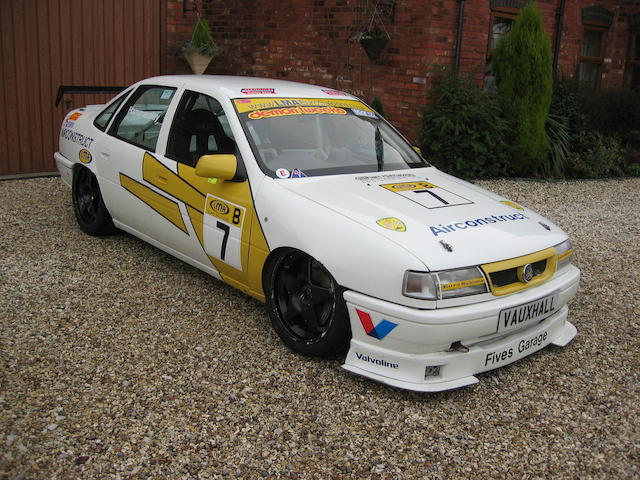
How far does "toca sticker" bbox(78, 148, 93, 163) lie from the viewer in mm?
5824

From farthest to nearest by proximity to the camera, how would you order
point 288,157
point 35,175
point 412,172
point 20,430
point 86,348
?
point 35,175
point 412,172
point 288,157
point 86,348
point 20,430

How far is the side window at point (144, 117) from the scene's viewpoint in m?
5.13

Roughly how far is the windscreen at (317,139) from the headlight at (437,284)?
1219mm

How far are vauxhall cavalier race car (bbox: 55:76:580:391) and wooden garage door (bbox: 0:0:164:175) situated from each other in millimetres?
3923

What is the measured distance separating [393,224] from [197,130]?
6.10 feet

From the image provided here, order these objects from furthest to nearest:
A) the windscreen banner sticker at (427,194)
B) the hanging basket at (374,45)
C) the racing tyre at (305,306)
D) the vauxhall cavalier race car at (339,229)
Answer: the hanging basket at (374,45) < the windscreen banner sticker at (427,194) < the racing tyre at (305,306) < the vauxhall cavalier race car at (339,229)

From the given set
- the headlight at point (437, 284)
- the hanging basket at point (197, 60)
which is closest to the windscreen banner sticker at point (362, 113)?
the headlight at point (437, 284)

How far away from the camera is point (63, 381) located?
358 cm

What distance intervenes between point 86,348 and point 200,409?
39.4 inches

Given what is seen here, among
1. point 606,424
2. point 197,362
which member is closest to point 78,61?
point 197,362

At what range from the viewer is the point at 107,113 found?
5871 mm

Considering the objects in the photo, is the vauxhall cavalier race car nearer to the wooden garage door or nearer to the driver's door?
the driver's door

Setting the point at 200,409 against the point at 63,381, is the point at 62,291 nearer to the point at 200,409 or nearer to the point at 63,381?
the point at 63,381

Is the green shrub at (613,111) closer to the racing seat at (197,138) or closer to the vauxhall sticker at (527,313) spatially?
the vauxhall sticker at (527,313)
